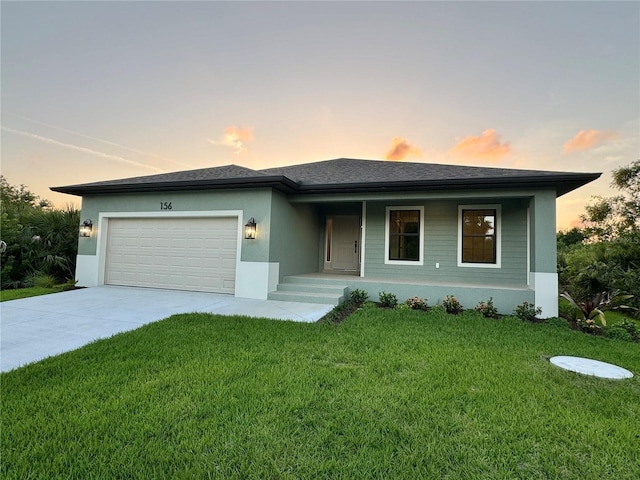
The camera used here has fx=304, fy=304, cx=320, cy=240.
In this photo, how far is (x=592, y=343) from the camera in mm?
4789

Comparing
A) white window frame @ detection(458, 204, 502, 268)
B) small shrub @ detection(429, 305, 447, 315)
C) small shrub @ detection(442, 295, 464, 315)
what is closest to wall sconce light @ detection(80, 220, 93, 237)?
small shrub @ detection(429, 305, 447, 315)

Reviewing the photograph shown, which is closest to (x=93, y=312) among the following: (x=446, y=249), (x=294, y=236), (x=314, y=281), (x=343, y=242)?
(x=314, y=281)

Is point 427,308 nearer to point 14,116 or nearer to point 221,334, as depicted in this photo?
point 221,334

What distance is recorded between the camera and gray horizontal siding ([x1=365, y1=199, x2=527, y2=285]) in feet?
26.1

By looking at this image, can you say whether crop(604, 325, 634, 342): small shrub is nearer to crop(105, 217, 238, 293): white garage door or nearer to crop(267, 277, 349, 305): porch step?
crop(267, 277, 349, 305): porch step

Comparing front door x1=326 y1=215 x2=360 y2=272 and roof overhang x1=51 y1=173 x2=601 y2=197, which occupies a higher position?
roof overhang x1=51 y1=173 x2=601 y2=197

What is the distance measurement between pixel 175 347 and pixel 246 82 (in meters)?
8.22

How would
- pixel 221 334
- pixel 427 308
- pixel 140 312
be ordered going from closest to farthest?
pixel 221 334, pixel 140 312, pixel 427 308

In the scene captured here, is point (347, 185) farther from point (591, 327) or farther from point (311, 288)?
point (591, 327)

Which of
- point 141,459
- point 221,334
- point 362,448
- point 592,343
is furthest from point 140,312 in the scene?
point 592,343

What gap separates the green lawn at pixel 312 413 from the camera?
189cm

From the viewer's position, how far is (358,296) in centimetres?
755

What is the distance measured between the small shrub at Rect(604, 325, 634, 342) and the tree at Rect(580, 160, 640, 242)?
207 inches

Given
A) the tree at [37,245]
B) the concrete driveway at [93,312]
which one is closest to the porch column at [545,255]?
the concrete driveway at [93,312]
